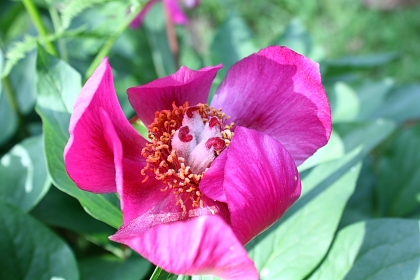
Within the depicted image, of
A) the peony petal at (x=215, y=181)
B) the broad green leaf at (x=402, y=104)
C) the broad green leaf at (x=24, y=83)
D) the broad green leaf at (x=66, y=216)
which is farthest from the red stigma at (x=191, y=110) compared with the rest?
the broad green leaf at (x=402, y=104)

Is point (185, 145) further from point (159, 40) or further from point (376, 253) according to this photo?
point (159, 40)

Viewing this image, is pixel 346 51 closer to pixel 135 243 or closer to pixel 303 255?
pixel 303 255

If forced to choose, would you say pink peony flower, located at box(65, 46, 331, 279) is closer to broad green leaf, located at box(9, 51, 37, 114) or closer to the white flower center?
the white flower center

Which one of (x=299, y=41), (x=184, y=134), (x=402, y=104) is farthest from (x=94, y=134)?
(x=402, y=104)

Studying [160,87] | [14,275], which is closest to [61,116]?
[160,87]

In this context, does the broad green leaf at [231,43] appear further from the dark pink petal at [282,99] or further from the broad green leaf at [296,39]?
the dark pink petal at [282,99]

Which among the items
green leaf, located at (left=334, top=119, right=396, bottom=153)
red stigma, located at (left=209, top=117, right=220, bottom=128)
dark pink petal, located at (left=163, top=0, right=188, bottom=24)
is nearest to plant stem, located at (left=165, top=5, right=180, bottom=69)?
dark pink petal, located at (left=163, top=0, right=188, bottom=24)
